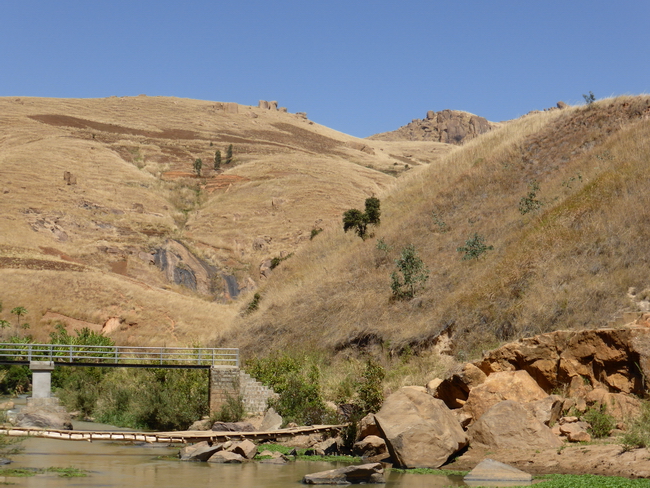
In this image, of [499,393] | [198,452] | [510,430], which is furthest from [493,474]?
[198,452]

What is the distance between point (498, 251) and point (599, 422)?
1425 cm

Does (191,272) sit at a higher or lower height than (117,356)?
higher

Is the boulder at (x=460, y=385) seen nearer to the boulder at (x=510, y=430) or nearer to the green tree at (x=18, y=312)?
the boulder at (x=510, y=430)

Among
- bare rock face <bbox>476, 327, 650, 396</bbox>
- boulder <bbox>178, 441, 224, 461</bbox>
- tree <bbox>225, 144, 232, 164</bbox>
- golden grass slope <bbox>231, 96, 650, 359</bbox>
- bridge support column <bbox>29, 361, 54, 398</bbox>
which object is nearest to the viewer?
bare rock face <bbox>476, 327, 650, 396</bbox>

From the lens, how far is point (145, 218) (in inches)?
3027

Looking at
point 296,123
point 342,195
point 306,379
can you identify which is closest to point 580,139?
point 306,379

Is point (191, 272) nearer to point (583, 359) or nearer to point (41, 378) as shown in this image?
point (41, 378)

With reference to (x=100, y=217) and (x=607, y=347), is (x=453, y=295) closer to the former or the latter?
(x=607, y=347)

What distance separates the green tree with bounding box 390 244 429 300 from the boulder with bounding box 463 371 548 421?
11.9 meters

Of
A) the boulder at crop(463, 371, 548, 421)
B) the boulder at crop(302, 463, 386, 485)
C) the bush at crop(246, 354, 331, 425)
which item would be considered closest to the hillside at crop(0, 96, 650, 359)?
the bush at crop(246, 354, 331, 425)

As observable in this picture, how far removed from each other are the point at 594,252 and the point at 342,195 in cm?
6247

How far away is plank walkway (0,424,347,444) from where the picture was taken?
20.7 meters

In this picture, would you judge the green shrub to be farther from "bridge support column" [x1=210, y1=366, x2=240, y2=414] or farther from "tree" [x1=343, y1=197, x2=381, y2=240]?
A: "tree" [x1=343, y1=197, x2=381, y2=240]

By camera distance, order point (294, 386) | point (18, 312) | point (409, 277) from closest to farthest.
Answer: point (294, 386) < point (409, 277) < point (18, 312)
